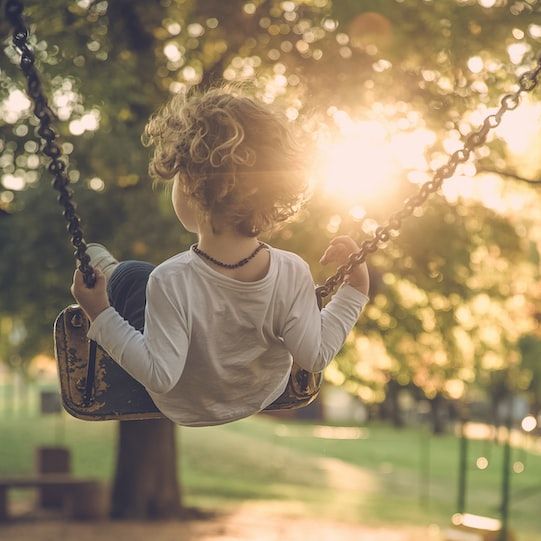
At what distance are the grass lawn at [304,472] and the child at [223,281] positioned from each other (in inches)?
597

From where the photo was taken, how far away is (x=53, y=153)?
294cm

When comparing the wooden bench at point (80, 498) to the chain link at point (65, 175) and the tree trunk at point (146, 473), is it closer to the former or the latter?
the tree trunk at point (146, 473)

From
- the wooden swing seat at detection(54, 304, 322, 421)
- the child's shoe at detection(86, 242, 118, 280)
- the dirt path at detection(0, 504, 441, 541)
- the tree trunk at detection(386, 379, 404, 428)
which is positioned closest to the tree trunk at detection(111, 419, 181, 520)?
the dirt path at detection(0, 504, 441, 541)

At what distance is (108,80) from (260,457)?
16672 mm

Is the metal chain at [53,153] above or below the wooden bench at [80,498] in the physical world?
above

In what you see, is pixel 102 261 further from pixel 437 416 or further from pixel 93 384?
pixel 437 416

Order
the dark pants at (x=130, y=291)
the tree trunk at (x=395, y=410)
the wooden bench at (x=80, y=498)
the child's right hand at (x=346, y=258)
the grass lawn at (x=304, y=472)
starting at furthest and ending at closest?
the tree trunk at (x=395, y=410) < the grass lawn at (x=304, y=472) < the wooden bench at (x=80, y=498) < the child's right hand at (x=346, y=258) < the dark pants at (x=130, y=291)

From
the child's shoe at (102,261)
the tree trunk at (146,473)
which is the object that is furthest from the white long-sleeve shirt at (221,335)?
the tree trunk at (146,473)

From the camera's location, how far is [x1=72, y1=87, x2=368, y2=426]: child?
2.82 metres

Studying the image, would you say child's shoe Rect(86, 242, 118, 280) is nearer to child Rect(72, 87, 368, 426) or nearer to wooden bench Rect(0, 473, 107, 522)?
child Rect(72, 87, 368, 426)

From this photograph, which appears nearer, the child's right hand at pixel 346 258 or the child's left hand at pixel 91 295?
the child's left hand at pixel 91 295

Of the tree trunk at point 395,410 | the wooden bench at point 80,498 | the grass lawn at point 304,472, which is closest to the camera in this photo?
the wooden bench at point 80,498

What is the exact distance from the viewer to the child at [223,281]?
9.24 ft

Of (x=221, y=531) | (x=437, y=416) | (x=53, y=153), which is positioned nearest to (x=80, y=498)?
(x=221, y=531)
